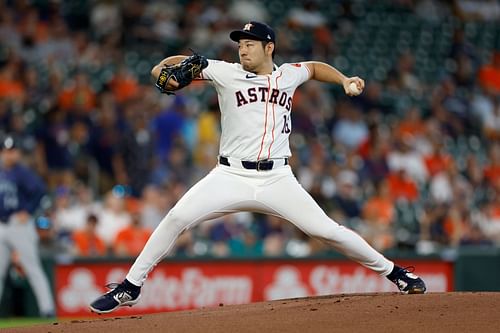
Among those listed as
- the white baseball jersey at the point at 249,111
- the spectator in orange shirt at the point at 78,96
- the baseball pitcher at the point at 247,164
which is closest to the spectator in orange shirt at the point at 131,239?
the spectator in orange shirt at the point at 78,96

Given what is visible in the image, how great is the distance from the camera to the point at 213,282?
500 inches

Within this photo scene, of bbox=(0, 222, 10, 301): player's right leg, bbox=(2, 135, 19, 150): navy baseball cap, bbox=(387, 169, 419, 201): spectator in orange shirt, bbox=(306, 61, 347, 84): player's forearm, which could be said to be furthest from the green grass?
bbox=(387, 169, 419, 201): spectator in orange shirt

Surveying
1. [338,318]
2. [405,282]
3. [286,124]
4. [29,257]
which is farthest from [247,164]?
[29,257]

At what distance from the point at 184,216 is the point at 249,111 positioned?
828 mm

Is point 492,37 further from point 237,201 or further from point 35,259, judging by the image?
point 237,201

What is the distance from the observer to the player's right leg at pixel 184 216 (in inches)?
274

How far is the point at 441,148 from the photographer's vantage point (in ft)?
55.7

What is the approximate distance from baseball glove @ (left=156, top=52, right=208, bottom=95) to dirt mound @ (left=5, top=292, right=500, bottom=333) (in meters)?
1.52

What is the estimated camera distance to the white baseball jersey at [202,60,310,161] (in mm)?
7113

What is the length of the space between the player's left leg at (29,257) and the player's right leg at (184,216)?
4.64m

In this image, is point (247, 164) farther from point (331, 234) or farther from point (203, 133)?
point (203, 133)

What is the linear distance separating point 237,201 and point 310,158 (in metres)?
8.12

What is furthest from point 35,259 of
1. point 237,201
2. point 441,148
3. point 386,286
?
point 441,148

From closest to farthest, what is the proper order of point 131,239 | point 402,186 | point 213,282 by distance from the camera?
1. point 213,282
2. point 131,239
3. point 402,186
